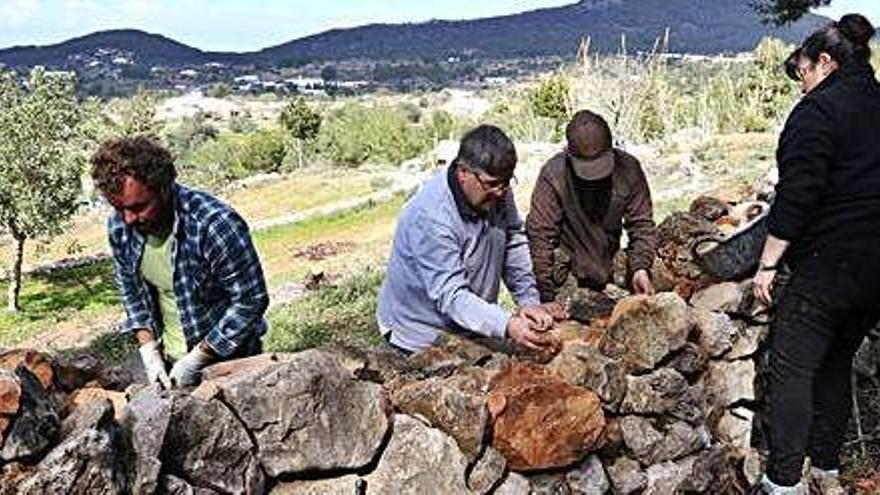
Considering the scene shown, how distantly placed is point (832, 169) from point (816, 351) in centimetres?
72

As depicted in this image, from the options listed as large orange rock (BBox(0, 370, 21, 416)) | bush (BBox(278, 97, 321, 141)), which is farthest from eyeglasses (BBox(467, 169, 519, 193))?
bush (BBox(278, 97, 321, 141))

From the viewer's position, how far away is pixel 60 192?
27844 millimetres

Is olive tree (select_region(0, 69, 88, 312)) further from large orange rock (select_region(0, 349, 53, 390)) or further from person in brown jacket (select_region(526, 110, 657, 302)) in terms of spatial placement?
large orange rock (select_region(0, 349, 53, 390))

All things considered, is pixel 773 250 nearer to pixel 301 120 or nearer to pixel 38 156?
pixel 38 156

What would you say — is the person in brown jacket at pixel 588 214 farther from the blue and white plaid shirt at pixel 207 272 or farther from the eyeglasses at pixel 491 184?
the blue and white plaid shirt at pixel 207 272

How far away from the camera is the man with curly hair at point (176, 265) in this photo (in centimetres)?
366

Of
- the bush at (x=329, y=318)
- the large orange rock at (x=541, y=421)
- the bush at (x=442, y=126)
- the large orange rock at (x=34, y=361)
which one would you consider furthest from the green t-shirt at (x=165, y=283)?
→ the bush at (x=442, y=126)

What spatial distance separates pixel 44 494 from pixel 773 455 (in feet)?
9.26

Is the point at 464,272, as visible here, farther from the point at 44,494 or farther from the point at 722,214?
the point at 722,214

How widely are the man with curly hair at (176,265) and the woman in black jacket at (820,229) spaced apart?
205 centimetres

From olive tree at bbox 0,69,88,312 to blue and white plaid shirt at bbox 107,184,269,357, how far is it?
23953 mm

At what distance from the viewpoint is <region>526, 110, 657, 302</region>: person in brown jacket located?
514 centimetres

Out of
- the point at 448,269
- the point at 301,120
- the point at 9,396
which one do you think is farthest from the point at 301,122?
the point at 9,396

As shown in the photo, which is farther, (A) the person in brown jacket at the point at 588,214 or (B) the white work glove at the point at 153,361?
(A) the person in brown jacket at the point at 588,214
